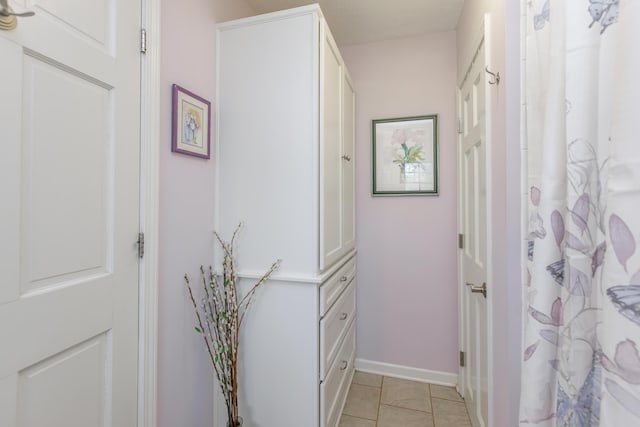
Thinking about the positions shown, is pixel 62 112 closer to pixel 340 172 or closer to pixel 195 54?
pixel 195 54

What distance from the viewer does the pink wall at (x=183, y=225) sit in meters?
1.21

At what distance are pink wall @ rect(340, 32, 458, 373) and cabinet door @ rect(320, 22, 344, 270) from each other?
59 centimetres

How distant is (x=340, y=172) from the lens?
5.87 ft

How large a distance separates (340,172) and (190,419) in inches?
59.3

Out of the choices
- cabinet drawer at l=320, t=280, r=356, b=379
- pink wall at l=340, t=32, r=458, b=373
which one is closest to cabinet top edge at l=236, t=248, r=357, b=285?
cabinet drawer at l=320, t=280, r=356, b=379

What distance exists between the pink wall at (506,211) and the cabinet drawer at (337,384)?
2.49ft

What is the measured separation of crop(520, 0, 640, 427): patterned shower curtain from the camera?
0.46 metres

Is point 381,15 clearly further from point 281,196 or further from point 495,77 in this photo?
point 281,196

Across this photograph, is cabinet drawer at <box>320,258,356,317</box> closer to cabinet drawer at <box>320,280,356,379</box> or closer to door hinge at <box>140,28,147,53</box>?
cabinet drawer at <box>320,280,356,379</box>

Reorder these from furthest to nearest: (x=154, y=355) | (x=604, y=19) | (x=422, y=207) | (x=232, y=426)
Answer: (x=422, y=207)
(x=232, y=426)
(x=154, y=355)
(x=604, y=19)

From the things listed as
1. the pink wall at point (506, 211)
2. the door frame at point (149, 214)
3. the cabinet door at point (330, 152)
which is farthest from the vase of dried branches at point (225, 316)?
the pink wall at point (506, 211)

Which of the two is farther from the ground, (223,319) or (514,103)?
(514,103)

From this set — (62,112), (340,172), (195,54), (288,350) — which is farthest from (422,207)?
(62,112)

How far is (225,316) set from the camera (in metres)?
1.34
